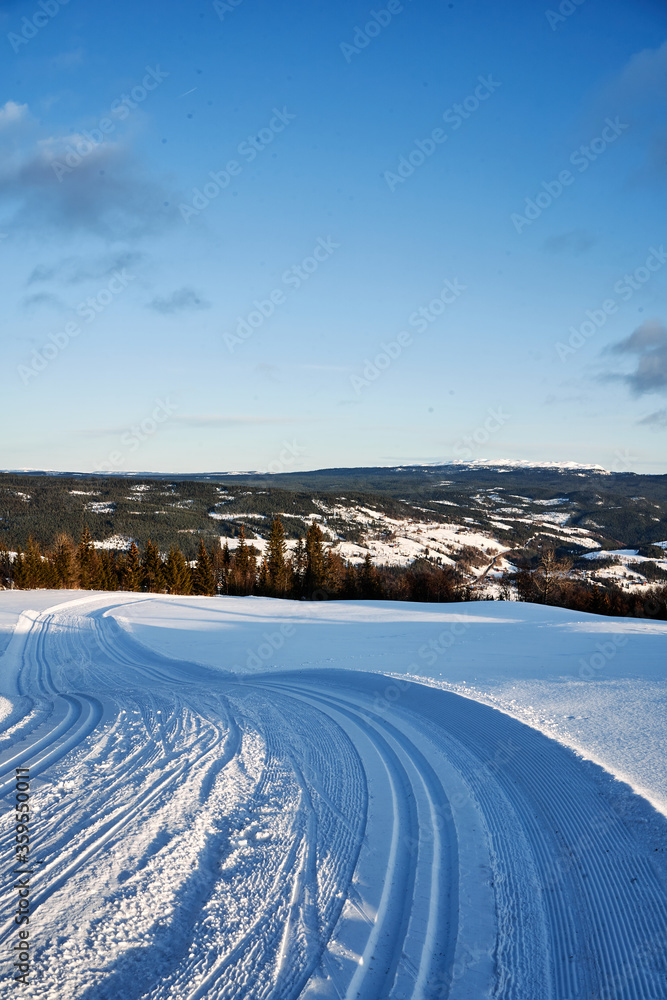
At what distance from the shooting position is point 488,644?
1227 cm

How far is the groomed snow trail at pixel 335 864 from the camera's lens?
2.80 meters

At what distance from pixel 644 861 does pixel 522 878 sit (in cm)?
81

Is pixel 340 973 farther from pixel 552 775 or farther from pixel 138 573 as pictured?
pixel 138 573

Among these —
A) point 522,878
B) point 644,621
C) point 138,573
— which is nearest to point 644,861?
point 522,878

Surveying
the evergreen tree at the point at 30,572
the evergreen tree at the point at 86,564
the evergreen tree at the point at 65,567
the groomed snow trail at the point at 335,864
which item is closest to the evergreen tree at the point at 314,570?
the evergreen tree at the point at 86,564

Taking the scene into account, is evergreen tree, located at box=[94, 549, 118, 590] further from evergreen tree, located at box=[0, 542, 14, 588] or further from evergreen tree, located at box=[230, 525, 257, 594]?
evergreen tree, located at box=[0, 542, 14, 588]

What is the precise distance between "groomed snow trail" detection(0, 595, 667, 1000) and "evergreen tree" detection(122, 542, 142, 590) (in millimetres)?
47991

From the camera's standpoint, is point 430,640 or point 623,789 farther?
point 430,640

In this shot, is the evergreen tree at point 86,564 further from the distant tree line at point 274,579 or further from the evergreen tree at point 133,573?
the evergreen tree at point 133,573

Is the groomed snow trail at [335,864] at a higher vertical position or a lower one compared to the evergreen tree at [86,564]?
higher

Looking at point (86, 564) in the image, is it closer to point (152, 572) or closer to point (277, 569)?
point (152, 572)

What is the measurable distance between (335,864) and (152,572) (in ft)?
172

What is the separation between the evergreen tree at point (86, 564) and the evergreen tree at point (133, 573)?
3019 millimetres

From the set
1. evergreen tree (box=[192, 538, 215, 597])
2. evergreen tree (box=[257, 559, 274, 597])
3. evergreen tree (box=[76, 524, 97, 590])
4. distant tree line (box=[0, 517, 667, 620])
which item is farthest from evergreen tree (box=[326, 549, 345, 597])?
evergreen tree (box=[76, 524, 97, 590])
